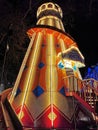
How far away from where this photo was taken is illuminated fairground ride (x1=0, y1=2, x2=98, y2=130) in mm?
10320

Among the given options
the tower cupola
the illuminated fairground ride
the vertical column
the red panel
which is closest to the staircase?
the illuminated fairground ride

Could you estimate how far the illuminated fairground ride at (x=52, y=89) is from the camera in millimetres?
10320

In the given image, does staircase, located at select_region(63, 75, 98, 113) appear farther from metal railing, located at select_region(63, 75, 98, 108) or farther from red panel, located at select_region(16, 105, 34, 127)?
red panel, located at select_region(16, 105, 34, 127)

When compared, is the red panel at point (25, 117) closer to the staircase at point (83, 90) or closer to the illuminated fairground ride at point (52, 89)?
the illuminated fairground ride at point (52, 89)

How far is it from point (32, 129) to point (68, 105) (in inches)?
57.5

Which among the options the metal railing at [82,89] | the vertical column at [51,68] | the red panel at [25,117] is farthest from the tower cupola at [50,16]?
the red panel at [25,117]

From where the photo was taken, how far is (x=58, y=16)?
13.7 m

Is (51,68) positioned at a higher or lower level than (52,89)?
higher

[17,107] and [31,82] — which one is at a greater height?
[31,82]

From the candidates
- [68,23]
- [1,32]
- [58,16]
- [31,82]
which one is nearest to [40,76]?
[31,82]

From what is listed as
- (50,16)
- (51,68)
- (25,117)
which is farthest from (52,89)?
(50,16)

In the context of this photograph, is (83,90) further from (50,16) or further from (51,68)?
(50,16)

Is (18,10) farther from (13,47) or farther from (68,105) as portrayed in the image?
(68,105)

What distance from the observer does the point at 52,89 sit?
35.3 feet
